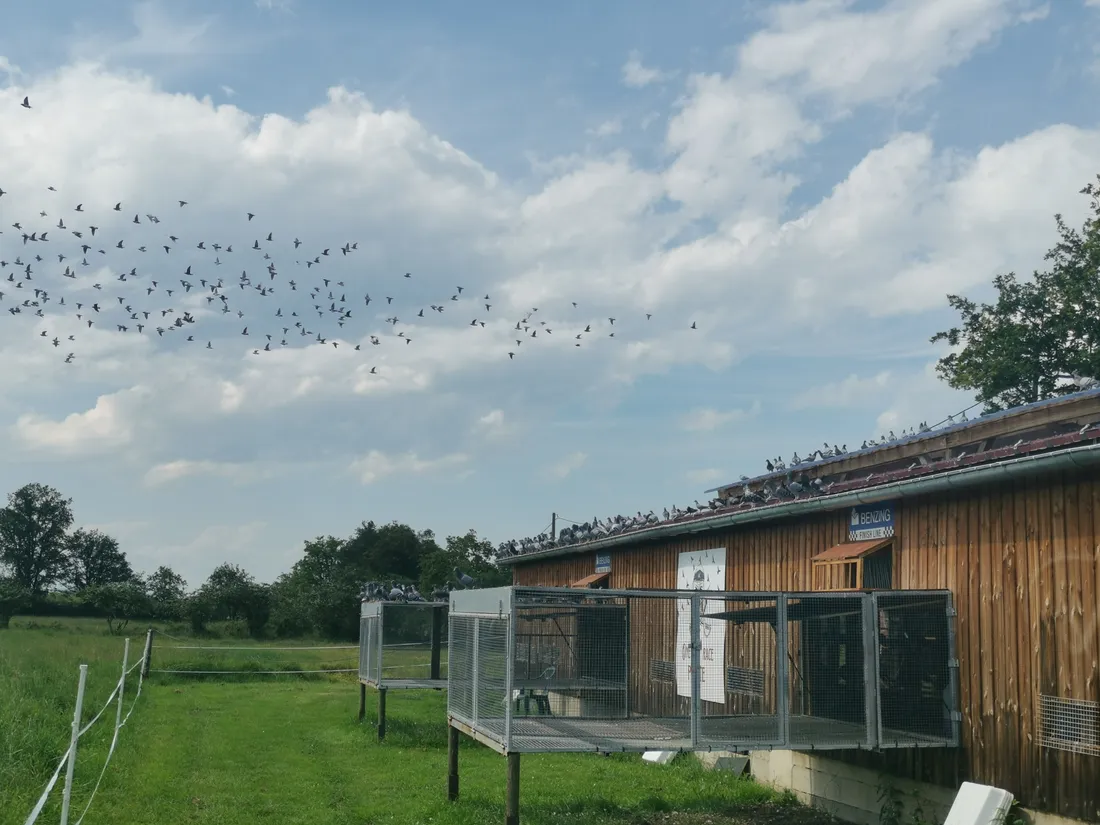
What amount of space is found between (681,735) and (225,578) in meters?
49.6

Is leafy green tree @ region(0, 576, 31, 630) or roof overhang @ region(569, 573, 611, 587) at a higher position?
roof overhang @ region(569, 573, 611, 587)

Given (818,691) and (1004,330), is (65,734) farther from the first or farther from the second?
(1004,330)

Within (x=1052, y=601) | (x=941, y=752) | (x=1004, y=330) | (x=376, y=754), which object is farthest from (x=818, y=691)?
(x=1004, y=330)

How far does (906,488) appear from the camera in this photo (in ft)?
33.0

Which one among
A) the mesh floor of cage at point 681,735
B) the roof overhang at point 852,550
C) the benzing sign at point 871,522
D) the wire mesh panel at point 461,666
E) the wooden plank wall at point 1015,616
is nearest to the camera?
the wooden plank wall at point 1015,616

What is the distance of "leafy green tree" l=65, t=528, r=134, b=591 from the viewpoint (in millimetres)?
92625

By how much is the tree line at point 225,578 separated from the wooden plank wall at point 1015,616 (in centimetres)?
3449

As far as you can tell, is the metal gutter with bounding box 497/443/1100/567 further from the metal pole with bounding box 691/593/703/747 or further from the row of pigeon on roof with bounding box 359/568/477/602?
the row of pigeon on roof with bounding box 359/568/477/602

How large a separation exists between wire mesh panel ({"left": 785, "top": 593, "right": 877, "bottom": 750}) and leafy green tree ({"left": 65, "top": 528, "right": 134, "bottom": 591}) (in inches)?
3575

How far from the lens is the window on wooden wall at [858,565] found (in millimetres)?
10992

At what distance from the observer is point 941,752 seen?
10.1m

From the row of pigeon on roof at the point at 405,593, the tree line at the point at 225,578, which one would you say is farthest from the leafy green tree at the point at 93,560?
the row of pigeon on roof at the point at 405,593

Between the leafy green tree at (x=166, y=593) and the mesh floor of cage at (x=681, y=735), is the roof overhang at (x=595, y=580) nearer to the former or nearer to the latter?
the mesh floor of cage at (x=681, y=735)

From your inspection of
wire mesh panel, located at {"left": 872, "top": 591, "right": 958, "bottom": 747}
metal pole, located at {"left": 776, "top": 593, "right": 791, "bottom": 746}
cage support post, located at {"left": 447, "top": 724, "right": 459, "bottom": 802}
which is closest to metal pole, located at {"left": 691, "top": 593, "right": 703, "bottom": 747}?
metal pole, located at {"left": 776, "top": 593, "right": 791, "bottom": 746}
